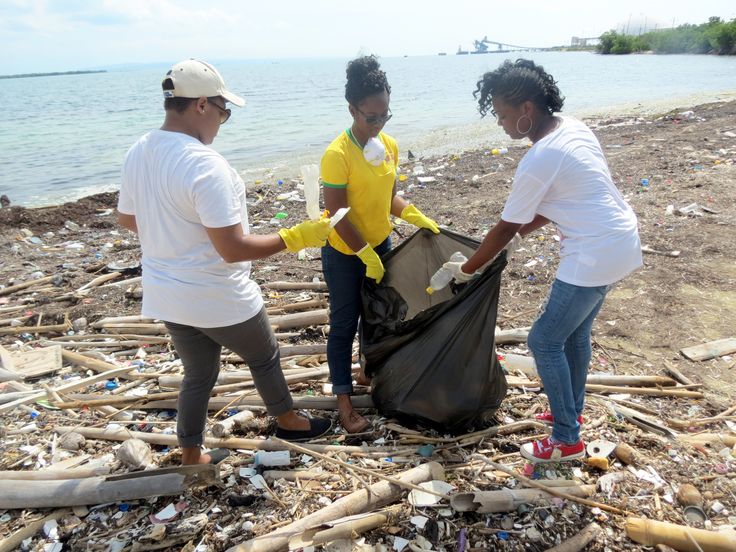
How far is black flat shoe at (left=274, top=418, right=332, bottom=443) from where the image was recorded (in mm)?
2584

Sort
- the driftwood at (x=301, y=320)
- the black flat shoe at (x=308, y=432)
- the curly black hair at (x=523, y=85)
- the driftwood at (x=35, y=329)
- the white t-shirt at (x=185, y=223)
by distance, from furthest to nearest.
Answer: the driftwood at (x=35, y=329)
the driftwood at (x=301, y=320)
the black flat shoe at (x=308, y=432)
the curly black hair at (x=523, y=85)
the white t-shirt at (x=185, y=223)

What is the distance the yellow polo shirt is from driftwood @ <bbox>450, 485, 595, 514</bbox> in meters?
1.25

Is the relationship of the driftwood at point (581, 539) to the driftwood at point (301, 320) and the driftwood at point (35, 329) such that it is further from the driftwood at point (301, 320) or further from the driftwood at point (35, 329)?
the driftwood at point (35, 329)

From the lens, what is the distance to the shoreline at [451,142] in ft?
34.7

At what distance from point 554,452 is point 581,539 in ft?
1.34

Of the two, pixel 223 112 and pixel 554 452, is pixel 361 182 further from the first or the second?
pixel 554 452

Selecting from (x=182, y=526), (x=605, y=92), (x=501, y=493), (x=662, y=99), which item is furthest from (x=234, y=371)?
(x=605, y=92)

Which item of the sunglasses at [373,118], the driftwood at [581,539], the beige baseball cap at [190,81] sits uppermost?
the beige baseball cap at [190,81]

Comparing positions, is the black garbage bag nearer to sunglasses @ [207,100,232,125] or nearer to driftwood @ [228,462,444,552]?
driftwood @ [228,462,444,552]

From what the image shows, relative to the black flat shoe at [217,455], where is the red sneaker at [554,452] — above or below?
above

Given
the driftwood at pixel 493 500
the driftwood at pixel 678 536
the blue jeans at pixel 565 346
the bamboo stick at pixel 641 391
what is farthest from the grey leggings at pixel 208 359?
the bamboo stick at pixel 641 391

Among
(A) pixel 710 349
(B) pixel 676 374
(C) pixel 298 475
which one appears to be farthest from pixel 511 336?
(C) pixel 298 475

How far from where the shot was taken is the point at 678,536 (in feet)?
6.15

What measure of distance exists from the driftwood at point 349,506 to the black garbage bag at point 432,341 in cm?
33
